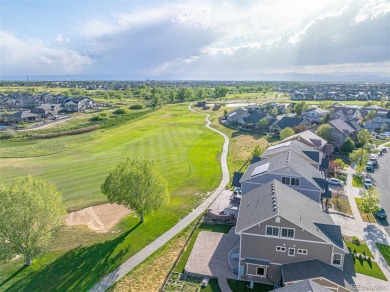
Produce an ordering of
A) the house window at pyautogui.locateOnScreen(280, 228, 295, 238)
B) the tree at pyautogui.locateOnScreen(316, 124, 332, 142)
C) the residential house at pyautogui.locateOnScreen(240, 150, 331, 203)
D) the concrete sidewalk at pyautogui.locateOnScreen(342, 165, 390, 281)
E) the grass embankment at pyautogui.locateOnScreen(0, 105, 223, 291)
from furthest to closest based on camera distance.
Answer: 1. the tree at pyautogui.locateOnScreen(316, 124, 332, 142)
2. the residential house at pyautogui.locateOnScreen(240, 150, 331, 203)
3. the concrete sidewalk at pyautogui.locateOnScreen(342, 165, 390, 281)
4. the grass embankment at pyautogui.locateOnScreen(0, 105, 223, 291)
5. the house window at pyautogui.locateOnScreen(280, 228, 295, 238)

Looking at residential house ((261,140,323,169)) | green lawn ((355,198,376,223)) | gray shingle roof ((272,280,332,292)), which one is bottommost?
green lawn ((355,198,376,223))

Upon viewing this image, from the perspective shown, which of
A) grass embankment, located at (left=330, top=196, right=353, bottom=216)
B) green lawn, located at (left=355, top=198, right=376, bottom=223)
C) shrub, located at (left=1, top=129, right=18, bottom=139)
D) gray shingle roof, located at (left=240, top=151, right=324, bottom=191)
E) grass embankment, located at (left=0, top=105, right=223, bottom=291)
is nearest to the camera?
grass embankment, located at (left=0, top=105, right=223, bottom=291)

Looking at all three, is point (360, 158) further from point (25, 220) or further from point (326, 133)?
point (25, 220)

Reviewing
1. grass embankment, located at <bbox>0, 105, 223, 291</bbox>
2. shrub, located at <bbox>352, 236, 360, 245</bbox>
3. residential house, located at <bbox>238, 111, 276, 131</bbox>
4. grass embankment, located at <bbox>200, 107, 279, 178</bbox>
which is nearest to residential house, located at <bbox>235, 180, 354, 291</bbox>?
shrub, located at <bbox>352, 236, 360, 245</bbox>

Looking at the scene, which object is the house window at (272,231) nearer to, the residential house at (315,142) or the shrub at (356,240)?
the shrub at (356,240)

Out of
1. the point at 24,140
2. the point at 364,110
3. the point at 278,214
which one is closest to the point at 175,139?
the point at 24,140

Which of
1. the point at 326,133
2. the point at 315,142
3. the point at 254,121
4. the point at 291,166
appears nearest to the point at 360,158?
the point at 315,142

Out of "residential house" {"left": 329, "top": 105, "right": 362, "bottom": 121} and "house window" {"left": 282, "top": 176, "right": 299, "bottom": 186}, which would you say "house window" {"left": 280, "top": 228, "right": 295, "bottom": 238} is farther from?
"residential house" {"left": 329, "top": 105, "right": 362, "bottom": 121}
